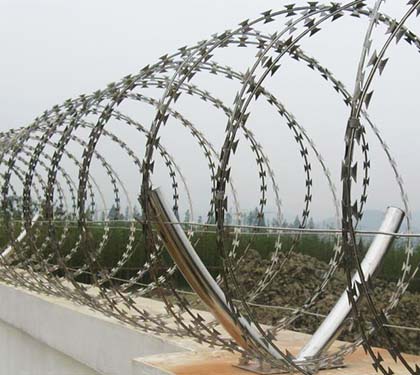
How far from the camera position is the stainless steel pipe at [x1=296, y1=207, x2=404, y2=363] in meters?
5.05

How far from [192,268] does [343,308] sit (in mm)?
1104

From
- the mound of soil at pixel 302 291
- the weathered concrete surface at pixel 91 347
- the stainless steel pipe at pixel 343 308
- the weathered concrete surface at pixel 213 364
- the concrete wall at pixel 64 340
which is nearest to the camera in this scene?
the weathered concrete surface at pixel 213 364

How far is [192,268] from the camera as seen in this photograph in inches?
191

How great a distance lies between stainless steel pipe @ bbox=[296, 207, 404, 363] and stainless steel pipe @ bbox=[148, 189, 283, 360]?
449 mm

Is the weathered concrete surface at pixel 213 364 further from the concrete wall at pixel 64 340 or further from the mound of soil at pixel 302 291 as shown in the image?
the mound of soil at pixel 302 291

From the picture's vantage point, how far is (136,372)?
16.1ft

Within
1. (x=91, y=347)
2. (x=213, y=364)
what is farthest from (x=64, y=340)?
(x=213, y=364)

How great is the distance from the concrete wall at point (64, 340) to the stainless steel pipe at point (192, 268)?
23.0 inches

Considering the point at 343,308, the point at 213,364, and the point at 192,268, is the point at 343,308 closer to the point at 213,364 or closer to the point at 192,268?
the point at 213,364

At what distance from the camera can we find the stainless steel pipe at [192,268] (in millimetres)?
4789

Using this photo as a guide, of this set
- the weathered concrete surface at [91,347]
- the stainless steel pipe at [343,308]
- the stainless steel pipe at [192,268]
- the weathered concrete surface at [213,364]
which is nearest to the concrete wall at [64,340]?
the weathered concrete surface at [91,347]

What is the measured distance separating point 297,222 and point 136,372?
1.97 metres

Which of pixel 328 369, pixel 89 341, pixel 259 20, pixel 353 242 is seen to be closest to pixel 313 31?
pixel 259 20

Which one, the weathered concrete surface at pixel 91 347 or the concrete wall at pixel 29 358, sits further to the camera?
the concrete wall at pixel 29 358
